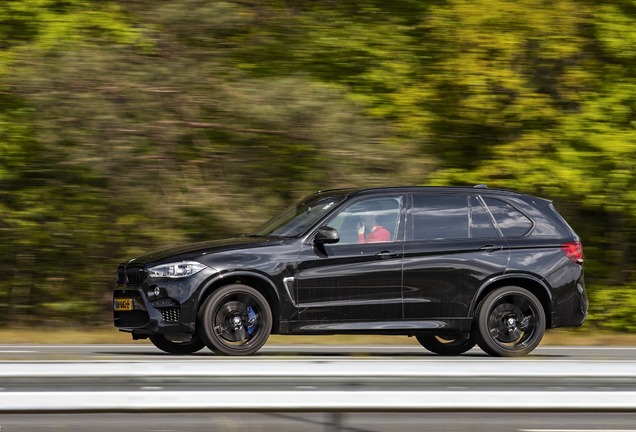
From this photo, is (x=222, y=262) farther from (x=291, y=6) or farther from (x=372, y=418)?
(x=291, y=6)

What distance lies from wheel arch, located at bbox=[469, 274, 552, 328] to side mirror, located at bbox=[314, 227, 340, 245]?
153 cm

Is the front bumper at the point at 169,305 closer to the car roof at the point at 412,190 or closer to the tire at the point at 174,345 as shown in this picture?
the tire at the point at 174,345

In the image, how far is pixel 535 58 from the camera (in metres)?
16.9

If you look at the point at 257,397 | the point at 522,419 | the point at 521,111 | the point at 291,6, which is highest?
the point at 291,6

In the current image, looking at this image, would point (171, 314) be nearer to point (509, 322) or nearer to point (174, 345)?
point (174, 345)

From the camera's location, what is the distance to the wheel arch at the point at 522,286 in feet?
29.0

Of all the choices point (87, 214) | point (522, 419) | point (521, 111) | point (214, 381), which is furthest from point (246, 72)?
point (214, 381)

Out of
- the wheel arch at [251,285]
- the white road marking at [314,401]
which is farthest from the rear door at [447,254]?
the white road marking at [314,401]

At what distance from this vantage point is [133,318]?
339 inches

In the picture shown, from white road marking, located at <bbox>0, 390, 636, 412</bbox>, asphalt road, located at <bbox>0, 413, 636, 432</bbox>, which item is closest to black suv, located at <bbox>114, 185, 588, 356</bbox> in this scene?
asphalt road, located at <bbox>0, 413, 636, 432</bbox>

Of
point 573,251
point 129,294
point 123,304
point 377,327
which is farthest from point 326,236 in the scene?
point 573,251

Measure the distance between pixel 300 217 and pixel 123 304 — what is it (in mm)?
1962

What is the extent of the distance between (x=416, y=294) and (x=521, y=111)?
8949 millimetres

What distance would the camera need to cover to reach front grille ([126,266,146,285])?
853cm
